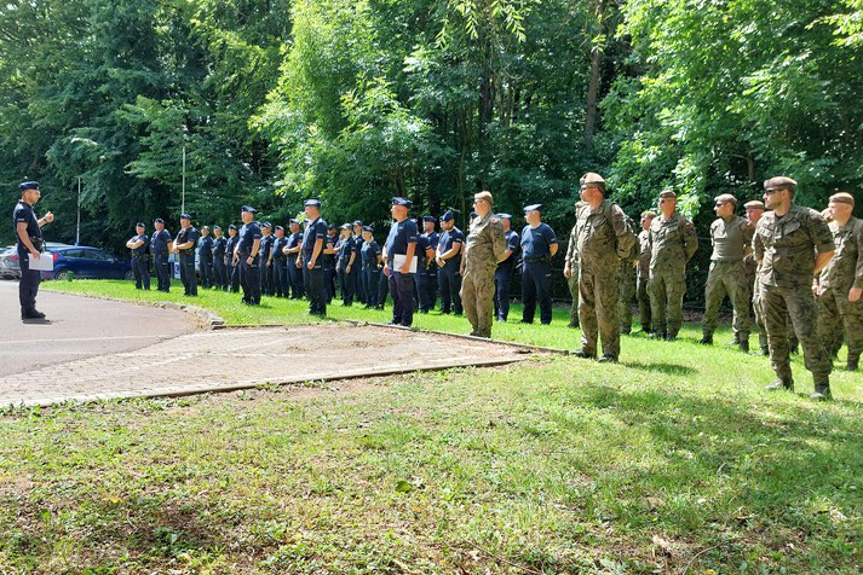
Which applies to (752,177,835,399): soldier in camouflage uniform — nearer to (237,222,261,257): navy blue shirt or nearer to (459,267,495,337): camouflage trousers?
(459,267,495,337): camouflage trousers

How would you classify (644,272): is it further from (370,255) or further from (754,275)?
(370,255)

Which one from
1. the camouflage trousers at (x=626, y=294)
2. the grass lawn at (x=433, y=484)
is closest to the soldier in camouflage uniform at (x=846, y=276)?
the grass lawn at (x=433, y=484)

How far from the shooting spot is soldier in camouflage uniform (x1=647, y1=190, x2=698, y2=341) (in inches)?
424

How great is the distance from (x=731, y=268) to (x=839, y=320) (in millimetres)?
1566

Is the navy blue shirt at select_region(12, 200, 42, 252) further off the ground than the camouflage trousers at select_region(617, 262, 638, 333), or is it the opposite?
the navy blue shirt at select_region(12, 200, 42, 252)

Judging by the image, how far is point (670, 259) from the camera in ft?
35.4

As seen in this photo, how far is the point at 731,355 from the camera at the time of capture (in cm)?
920

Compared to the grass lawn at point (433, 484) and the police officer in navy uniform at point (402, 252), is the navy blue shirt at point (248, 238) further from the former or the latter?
the grass lawn at point (433, 484)

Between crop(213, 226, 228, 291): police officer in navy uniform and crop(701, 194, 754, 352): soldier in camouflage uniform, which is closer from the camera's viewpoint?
crop(701, 194, 754, 352): soldier in camouflage uniform

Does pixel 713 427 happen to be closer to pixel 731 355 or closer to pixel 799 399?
pixel 799 399

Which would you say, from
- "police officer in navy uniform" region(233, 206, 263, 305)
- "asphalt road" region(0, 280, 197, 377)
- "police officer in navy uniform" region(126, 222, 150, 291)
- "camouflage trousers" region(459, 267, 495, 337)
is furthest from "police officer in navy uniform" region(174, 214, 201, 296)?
"camouflage trousers" region(459, 267, 495, 337)

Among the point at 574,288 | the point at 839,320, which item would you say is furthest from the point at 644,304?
the point at 839,320

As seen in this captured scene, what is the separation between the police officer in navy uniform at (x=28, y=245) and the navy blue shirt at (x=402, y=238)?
5.58 m

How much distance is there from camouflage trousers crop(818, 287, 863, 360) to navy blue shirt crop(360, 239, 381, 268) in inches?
414
